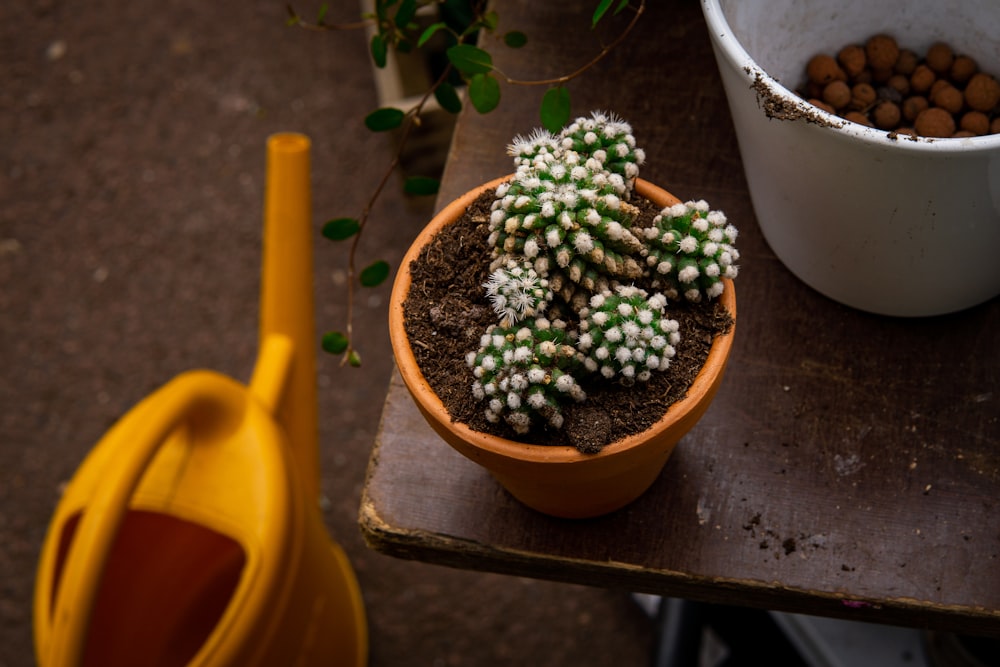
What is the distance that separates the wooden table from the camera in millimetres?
824

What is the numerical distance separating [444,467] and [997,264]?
564mm

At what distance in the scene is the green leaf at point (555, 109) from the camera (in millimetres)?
855

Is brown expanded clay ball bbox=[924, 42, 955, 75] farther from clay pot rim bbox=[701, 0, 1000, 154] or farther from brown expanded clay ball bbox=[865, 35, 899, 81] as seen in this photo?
clay pot rim bbox=[701, 0, 1000, 154]

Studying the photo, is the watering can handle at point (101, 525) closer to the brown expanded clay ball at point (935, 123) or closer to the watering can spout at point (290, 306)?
the watering can spout at point (290, 306)

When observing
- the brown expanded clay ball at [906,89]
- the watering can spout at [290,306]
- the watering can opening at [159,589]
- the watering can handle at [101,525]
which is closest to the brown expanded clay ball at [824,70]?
the brown expanded clay ball at [906,89]

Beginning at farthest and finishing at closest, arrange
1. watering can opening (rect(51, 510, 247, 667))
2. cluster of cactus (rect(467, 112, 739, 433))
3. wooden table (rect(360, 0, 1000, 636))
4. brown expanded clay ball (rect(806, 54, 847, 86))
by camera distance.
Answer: watering can opening (rect(51, 510, 247, 667)) → brown expanded clay ball (rect(806, 54, 847, 86)) → wooden table (rect(360, 0, 1000, 636)) → cluster of cactus (rect(467, 112, 739, 433))

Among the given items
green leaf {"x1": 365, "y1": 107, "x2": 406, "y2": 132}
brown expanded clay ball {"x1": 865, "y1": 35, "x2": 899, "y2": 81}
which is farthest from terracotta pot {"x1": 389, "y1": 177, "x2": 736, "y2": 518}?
brown expanded clay ball {"x1": 865, "y1": 35, "x2": 899, "y2": 81}

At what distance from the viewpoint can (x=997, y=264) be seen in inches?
32.7

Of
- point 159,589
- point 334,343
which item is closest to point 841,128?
point 334,343

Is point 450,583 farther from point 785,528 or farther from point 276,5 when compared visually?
point 276,5

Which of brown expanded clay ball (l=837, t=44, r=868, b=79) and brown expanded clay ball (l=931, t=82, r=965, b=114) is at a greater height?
brown expanded clay ball (l=837, t=44, r=868, b=79)

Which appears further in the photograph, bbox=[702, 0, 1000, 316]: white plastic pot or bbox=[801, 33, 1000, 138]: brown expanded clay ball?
bbox=[801, 33, 1000, 138]: brown expanded clay ball

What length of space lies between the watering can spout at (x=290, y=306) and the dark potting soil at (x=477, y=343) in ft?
1.80

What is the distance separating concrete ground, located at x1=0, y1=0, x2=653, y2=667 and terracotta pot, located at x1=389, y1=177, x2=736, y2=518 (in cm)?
100
